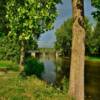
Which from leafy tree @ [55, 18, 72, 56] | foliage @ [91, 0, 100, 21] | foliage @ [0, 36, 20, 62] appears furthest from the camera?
leafy tree @ [55, 18, 72, 56]

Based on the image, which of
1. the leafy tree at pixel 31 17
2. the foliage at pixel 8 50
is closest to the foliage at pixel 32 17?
the leafy tree at pixel 31 17

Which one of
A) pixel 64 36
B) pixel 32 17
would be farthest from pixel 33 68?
pixel 64 36

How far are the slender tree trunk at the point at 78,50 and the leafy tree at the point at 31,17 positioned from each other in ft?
3.72

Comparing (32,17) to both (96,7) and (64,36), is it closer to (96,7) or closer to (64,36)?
(96,7)

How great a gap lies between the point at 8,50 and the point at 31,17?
44.1 meters

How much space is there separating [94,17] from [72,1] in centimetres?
146

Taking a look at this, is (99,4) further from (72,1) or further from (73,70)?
(73,70)

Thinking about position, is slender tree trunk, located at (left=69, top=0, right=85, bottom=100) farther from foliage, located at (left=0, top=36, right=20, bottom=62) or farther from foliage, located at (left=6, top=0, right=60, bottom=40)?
foliage, located at (left=0, top=36, right=20, bottom=62)

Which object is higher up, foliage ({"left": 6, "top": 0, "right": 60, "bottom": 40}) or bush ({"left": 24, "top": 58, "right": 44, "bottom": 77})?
foliage ({"left": 6, "top": 0, "right": 60, "bottom": 40})

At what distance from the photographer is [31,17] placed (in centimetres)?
2012

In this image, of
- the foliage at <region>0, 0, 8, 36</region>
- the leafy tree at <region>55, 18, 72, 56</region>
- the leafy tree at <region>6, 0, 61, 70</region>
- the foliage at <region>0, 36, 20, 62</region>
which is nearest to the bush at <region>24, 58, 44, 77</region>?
the foliage at <region>0, 0, 8, 36</region>

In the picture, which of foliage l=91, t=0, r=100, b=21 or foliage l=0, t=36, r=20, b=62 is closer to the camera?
foliage l=91, t=0, r=100, b=21

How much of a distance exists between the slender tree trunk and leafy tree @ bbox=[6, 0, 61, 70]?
1.13 meters

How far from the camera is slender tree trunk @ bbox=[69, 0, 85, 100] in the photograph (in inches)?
830
